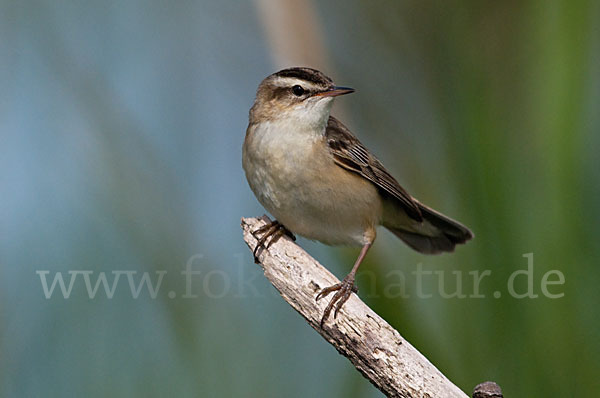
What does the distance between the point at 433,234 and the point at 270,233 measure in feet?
3.52

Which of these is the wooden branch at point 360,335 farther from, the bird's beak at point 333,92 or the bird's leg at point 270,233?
the bird's beak at point 333,92

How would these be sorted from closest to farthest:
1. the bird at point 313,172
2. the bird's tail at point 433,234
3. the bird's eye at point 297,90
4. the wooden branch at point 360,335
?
the wooden branch at point 360,335, the bird at point 313,172, the bird's eye at point 297,90, the bird's tail at point 433,234

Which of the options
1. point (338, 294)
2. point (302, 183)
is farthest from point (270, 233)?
point (338, 294)

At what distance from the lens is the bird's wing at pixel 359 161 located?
3.58m

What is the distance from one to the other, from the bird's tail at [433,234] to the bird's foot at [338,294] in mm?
850

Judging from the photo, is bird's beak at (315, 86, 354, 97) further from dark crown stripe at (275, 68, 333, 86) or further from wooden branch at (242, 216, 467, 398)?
wooden branch at (242, 216, 467, 398)

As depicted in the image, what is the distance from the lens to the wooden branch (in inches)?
87.0

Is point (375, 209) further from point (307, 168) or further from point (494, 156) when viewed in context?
Result: point (494, 156)

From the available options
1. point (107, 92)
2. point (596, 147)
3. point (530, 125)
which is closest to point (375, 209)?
point (530, 125)

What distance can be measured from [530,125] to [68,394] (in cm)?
264

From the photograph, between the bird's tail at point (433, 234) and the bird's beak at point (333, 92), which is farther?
the bird's tail at point (433, 234)

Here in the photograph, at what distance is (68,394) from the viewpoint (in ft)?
10.4


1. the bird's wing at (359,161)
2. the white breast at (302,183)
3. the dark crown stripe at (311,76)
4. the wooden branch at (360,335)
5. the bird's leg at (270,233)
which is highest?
the dark crown stripe at (311,76)

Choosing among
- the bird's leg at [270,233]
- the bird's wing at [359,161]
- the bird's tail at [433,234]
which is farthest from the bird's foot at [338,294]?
the bird's tail at [433,234]
